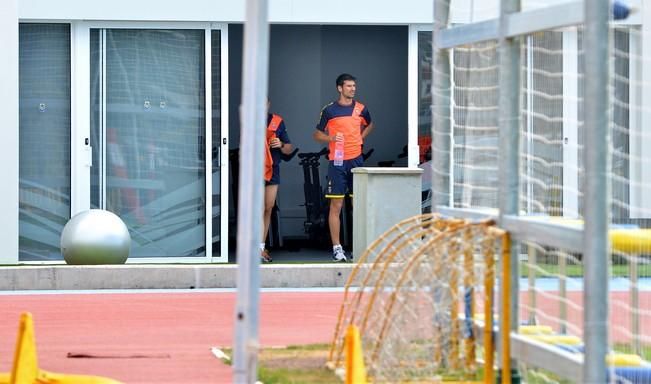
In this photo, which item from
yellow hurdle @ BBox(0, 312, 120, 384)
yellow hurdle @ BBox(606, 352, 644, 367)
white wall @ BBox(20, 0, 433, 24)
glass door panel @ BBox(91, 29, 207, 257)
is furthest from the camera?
Result: glass door panel @ BBox(91, 29, 207, 257)

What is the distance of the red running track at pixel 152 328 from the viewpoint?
9062mm

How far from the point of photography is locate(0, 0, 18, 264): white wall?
1739 cm

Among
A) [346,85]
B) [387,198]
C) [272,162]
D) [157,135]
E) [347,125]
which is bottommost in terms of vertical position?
[387,198]

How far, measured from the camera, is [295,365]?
8758mm

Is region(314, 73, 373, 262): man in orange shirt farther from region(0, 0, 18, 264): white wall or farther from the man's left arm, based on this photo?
region(0, 0, 18, 264): white wall

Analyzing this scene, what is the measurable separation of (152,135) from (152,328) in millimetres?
6917

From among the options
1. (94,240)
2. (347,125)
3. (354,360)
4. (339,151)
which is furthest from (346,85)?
(354,360)

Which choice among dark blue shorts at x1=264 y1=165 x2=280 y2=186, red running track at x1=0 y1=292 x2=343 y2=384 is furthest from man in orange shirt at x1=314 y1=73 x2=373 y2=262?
red running track at x1=0 y1=292 x2=343 y2=384

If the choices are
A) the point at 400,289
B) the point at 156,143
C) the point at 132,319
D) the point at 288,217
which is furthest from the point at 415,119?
the point at 400,289

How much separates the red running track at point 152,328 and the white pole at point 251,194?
3015 millimetres

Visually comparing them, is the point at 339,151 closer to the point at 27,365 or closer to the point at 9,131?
the point at 9,131

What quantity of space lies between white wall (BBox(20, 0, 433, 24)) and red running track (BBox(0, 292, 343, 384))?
4613 mm

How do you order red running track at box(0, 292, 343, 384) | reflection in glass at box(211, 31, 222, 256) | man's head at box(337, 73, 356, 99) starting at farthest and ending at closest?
reflection in glass at box(211, 31, 222, 256) < man's head at box(337, 73, 356, 99) < red running track at box(0, 292, 343, 384)

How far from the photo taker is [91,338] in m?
10.8
